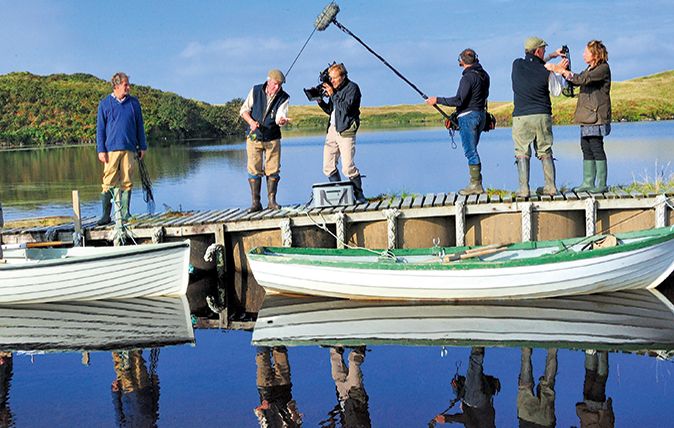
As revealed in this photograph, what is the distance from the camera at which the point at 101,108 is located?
12.9m

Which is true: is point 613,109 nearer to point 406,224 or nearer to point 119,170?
point 406,224

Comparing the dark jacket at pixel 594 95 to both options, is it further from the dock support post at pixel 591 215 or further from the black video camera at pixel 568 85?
the dock support post at pixel 591 215

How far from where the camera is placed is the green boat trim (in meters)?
10.9

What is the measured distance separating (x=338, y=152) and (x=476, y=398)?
228 inches

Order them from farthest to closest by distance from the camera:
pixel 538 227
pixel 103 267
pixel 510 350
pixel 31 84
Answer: pixel 31 84 → pixel 538 227 → pixel 103 267 → pixel 510 350

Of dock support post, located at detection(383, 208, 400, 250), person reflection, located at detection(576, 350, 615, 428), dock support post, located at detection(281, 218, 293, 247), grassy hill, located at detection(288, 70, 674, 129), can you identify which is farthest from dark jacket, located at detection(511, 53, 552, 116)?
grassy hill, located at detection(288, 70, 674, 129)

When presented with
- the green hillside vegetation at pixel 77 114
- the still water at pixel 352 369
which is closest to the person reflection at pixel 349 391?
the still water at pixel 352 369

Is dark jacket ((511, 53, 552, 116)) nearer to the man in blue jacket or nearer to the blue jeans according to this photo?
the man in blue jacket

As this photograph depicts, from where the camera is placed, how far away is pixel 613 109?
6550cm

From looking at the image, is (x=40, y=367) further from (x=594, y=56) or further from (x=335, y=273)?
(x=594, y=56)

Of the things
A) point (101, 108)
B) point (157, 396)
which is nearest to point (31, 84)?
point (101, 108)

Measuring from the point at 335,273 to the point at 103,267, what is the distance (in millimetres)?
3056

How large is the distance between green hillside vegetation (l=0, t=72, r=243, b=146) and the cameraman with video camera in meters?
54.8

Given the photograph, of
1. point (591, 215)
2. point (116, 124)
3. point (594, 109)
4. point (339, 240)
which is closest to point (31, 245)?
point (116, 124)
